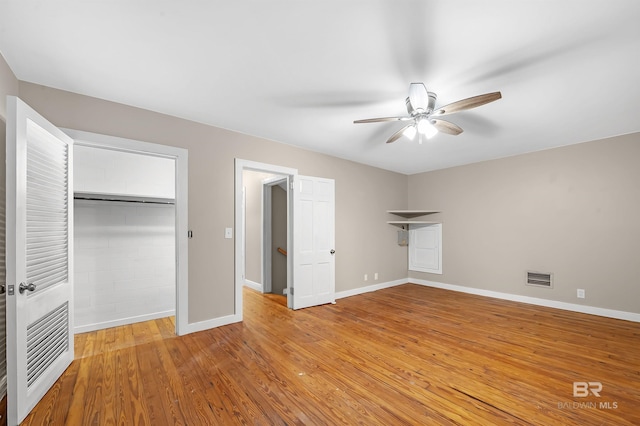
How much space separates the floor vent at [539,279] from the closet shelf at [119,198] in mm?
5842

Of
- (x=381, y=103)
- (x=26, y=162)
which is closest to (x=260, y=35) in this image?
(x=381, y=103)

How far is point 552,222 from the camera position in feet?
14.8

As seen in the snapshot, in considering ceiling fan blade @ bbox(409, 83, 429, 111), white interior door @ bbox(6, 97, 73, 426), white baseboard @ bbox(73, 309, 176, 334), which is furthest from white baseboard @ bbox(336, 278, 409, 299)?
white interior door @ bbox(6, 97, 73, 426)

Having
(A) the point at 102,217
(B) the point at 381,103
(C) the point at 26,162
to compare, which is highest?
(B) the point at 381,103

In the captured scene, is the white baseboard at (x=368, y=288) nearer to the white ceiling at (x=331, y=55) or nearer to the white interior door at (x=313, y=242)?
the white interior door at (x=313, y=242)

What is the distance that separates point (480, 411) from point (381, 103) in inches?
109

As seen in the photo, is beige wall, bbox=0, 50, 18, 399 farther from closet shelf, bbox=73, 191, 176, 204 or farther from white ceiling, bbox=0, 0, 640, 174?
closet shelf, bbox=73, 191, 176, 204

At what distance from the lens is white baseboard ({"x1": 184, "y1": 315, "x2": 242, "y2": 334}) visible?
10.9 ft

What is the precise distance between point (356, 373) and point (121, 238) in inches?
131

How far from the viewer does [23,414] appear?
1.82m

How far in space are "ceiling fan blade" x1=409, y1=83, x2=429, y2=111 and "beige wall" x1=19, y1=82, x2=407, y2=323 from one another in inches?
91.4

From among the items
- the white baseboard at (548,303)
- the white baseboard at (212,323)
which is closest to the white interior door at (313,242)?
the white baseboard at (212,323)

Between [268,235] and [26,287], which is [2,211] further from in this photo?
[268,235]

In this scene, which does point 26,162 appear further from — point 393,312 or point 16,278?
point 393,312
